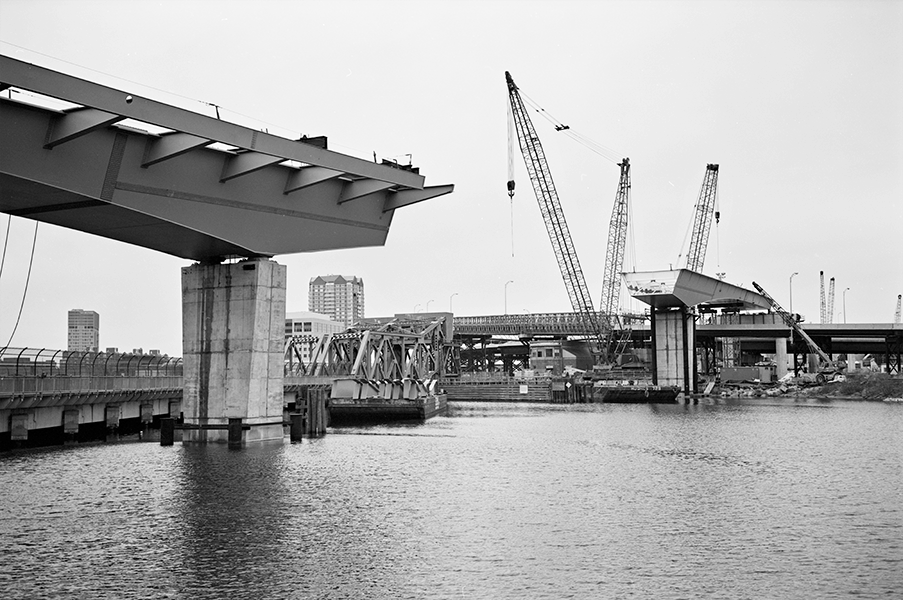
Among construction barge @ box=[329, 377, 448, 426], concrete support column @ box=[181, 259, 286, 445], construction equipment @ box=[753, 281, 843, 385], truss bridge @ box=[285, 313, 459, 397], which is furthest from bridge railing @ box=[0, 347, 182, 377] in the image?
construction equipment @ box=[753, 281, 843, 385]

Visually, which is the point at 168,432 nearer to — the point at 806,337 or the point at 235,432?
the point at 235,432

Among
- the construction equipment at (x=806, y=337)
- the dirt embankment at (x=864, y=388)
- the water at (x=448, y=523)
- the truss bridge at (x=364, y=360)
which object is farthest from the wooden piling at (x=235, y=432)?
the construction equipment at (x=806, y=337)

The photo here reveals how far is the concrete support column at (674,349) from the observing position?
124 metres

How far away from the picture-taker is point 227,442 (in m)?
44.5

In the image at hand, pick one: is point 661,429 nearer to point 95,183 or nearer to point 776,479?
point 776,479

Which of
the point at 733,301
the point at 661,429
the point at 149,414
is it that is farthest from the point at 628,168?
the point at 149,414

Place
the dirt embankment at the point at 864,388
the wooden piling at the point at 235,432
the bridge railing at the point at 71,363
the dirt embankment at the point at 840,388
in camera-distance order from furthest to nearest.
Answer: the dirt embankment at the point at 840,388 → the dirt embankment at the point at 864,388 → the bridge railing at the point at 71,363 → the wooden piling at the point at 235,432

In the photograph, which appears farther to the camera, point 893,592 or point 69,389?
point 69,389

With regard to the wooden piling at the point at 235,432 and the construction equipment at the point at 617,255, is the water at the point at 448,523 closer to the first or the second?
the wooden piling at the point at 235,432

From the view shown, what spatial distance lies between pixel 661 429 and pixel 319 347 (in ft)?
113

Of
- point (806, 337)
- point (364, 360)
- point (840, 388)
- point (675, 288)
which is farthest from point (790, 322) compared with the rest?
point (364, 360)

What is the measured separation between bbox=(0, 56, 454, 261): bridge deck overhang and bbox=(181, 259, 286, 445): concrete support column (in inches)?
51.9

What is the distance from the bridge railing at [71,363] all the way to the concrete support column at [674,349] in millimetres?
77347

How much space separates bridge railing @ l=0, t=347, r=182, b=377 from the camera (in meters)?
45.3
